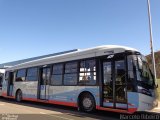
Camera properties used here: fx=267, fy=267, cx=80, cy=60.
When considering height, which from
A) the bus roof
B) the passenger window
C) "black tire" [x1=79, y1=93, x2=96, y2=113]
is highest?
the bus roof

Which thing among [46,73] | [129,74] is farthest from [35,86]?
[129,74]

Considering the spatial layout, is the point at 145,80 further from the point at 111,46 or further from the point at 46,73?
the point at 46,73

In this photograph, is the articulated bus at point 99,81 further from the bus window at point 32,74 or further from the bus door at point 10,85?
the bus door at point 10,85

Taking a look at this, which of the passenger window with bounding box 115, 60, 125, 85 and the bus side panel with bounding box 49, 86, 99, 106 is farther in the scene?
the bus side panel with bounding box 49, 86, 99, 106

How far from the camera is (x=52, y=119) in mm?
10875

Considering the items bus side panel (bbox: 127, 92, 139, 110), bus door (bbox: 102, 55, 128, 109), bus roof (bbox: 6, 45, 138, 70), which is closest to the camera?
bus side panel (bbox: 127, 92, 139, 110)

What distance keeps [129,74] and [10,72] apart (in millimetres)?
14314

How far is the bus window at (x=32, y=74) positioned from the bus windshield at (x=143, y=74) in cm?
875

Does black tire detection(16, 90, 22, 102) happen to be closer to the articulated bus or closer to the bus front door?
the bus front door

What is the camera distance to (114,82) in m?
11.9

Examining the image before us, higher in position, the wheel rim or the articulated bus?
the articulated bus

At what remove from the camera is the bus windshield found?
1120 cm

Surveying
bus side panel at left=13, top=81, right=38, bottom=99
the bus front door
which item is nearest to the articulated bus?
bus side panel at left=13, top=81, right=38, bottom=99

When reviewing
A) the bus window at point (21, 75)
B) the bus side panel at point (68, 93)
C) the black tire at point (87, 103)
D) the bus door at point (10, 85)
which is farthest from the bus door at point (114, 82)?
the bus door at point (10, 85)
